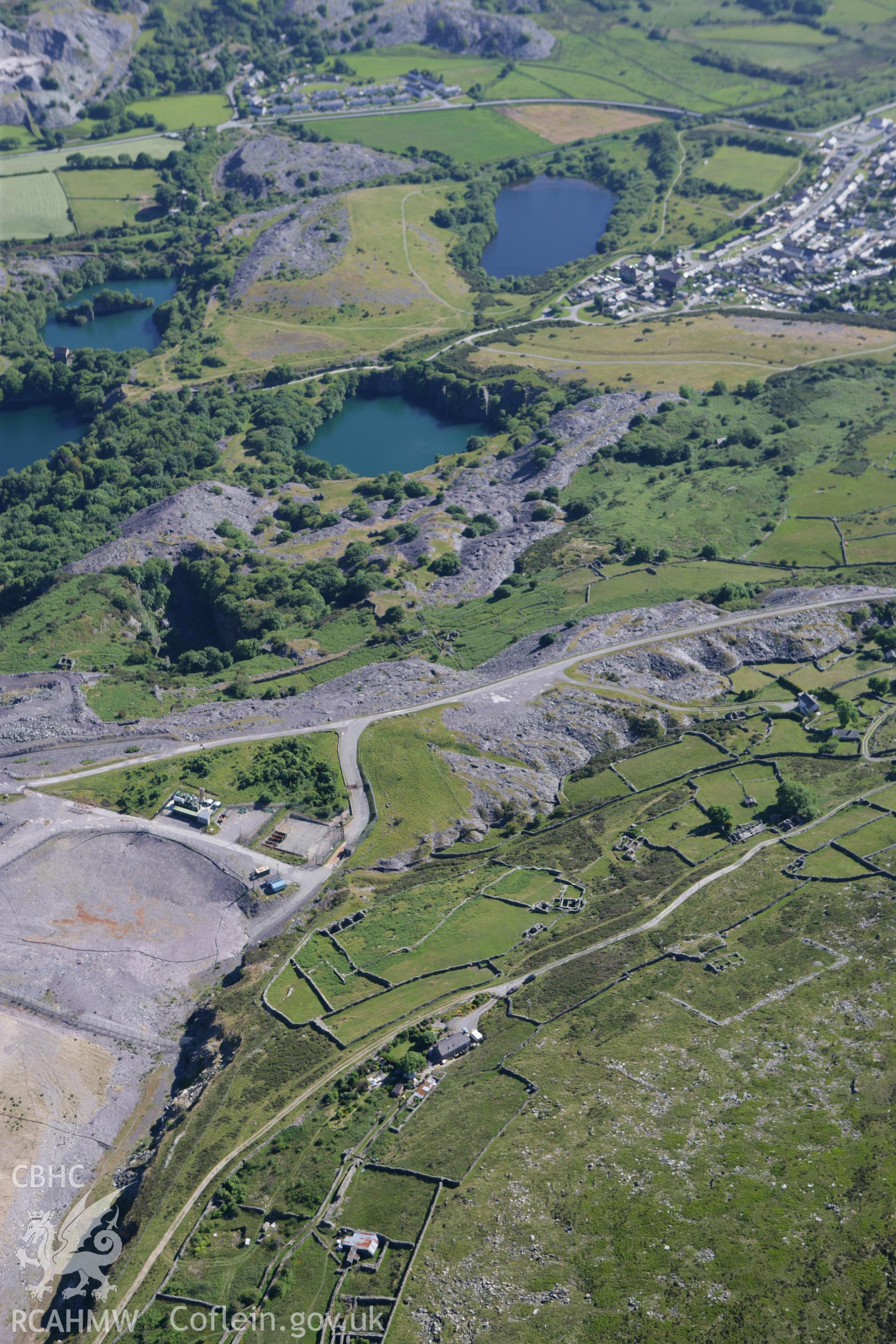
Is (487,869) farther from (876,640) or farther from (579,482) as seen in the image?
(579,482)

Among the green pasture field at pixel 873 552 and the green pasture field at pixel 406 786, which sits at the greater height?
the green pasture field at pixel 873 552

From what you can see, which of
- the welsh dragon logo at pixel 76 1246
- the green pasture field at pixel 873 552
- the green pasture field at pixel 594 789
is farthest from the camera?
the green pasture field at pixel 873 552

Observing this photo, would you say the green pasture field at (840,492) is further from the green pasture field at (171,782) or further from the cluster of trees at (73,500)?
the cluster of trees at (73,500)

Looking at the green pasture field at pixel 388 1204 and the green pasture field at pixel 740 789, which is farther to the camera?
the green pasture field at pixel 740 789

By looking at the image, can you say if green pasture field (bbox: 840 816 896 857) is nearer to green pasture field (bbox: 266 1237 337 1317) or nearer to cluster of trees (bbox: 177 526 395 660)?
green pasture field (bbox: 266 1237 337 1317)

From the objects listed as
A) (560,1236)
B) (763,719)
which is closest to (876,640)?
(763,719)

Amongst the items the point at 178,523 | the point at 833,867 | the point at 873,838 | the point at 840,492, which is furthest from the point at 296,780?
the point at 840,492

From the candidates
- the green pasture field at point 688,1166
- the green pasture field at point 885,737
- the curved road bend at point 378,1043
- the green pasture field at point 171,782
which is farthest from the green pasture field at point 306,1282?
the green pasture field at point 885,737

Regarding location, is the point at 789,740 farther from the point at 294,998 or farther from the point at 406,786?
the point at 294,998
